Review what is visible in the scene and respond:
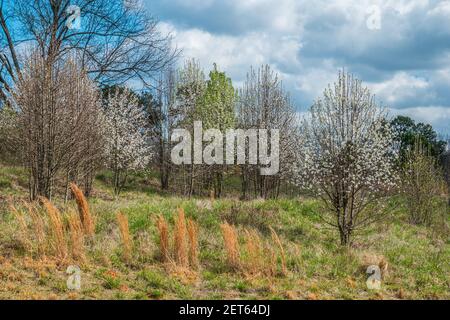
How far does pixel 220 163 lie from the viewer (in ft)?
82.3

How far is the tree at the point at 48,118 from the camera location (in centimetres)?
1187

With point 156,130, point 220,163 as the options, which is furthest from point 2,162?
point 220,163

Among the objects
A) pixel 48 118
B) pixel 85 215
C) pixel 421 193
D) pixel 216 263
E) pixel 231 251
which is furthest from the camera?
pixel 421 193

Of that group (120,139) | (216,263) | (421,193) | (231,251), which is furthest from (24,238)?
(421,193)

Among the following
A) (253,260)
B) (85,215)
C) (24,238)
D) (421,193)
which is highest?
(421,193)

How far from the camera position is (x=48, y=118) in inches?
468

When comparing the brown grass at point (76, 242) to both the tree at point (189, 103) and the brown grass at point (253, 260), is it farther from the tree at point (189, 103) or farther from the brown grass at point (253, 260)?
the tree at point (189, 103)

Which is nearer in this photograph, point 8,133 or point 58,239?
point 58,239

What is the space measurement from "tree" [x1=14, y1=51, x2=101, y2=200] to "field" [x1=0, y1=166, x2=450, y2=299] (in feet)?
4.73

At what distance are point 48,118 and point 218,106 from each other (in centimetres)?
1405

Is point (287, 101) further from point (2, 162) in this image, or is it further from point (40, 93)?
point (2, 162)

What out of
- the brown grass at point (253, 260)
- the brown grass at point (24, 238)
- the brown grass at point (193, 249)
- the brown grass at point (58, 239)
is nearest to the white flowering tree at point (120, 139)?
the brown grass at point (24, 238)

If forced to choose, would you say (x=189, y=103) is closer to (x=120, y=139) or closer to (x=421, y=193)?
(x=120, y=139)
